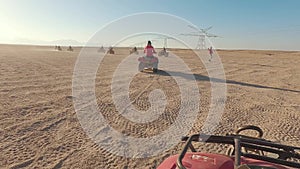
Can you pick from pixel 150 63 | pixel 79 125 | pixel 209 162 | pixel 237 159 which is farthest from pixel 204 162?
pixel 150 63

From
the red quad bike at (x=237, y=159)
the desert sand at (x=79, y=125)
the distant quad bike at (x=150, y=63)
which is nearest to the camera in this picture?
the red quad bike at (x=237, y=159)

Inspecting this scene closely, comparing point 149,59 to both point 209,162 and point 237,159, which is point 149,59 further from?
point 237,159

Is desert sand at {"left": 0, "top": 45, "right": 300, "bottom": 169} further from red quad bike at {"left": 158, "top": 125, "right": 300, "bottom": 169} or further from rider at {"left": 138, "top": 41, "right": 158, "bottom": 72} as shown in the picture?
rider at {"left": 138, "top": 41, "right": 158, "bottom": 72}

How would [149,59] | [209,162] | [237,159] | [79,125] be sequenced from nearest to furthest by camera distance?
[237,159] → [209,162] → [79,125] → [149,59]

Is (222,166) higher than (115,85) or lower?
higher

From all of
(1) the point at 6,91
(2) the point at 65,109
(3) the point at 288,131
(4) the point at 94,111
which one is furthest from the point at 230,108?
(1) the point at 6,91

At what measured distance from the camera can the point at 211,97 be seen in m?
7.11

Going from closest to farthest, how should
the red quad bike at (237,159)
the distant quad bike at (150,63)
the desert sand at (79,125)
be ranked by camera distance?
the red quad bike at (237,159) < the desert sand at (79,125) < the distant quad bike at (150,63)

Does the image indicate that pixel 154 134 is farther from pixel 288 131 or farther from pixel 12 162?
pixel 288 131

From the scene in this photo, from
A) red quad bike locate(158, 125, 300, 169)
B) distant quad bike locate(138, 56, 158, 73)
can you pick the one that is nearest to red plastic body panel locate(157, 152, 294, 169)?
red quad bike locate(158, 125, 300, 169)

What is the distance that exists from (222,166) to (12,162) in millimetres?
2863

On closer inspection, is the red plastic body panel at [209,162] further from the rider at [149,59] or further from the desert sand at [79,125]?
the rider at [149,59]

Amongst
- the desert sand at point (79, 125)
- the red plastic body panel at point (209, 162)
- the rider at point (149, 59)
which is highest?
the rider at point (149, 59)

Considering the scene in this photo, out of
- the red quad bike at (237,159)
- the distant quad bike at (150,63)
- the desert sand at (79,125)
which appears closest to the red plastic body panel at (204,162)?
the red quad bike at (237,159)
